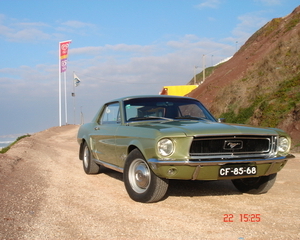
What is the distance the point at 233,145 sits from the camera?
453cm

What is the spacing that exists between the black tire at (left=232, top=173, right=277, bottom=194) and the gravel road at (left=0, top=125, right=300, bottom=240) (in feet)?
0.38

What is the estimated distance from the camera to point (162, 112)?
586 centimetres

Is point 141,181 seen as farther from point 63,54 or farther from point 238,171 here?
point 63,54

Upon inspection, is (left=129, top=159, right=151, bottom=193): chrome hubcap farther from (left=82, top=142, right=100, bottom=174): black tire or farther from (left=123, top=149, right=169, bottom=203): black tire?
(left=82, top=142, right=100, bottom=174): black tire

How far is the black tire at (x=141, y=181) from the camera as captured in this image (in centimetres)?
455

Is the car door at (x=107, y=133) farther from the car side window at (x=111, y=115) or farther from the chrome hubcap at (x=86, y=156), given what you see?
the chrome hubcap at (x=86, y=156)

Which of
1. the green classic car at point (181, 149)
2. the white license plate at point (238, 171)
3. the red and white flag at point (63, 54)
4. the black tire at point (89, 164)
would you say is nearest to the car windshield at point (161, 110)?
the green classic car at point (181, 149)

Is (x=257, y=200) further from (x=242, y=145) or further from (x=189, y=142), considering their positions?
(x=189, y=142)

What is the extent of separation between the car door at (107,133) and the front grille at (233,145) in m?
1.73

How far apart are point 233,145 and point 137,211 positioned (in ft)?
4.76

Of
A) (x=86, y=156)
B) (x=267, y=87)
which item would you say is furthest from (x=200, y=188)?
(x=267, y=87)

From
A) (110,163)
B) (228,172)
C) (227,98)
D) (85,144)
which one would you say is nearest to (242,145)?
(228,172)

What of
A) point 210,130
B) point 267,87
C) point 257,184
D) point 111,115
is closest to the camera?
point 210,130

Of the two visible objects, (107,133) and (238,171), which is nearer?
(238,171)
